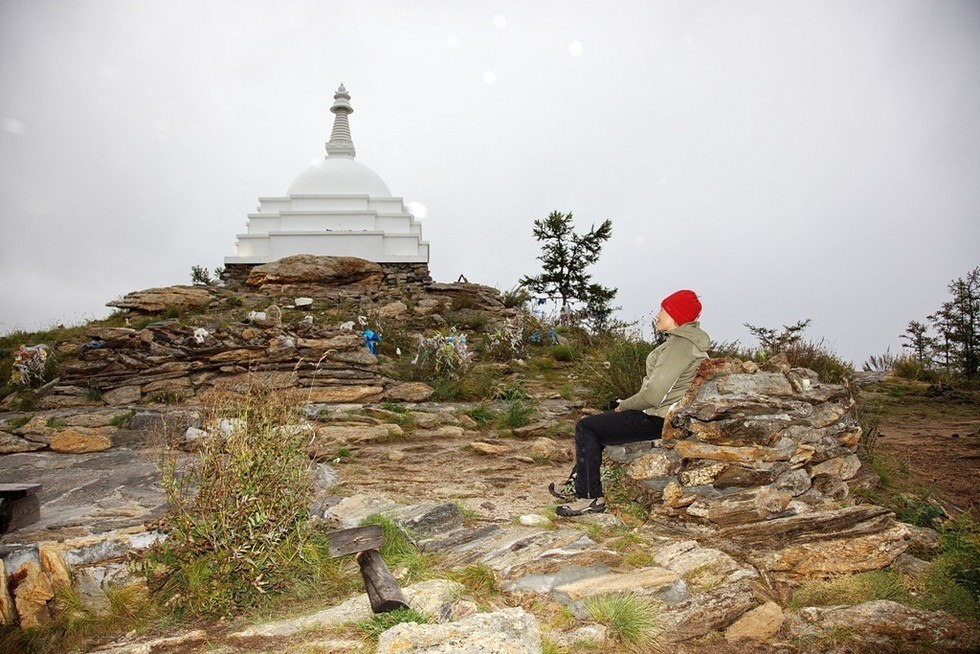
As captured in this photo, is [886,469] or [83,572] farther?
[886,469]

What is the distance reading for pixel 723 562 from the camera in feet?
11.5

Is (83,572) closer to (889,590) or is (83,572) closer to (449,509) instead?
(449,509)

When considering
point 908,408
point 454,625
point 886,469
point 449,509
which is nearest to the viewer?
point 454,625

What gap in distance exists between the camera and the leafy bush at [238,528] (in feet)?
10.5

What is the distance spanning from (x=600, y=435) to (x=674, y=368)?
2.65ft

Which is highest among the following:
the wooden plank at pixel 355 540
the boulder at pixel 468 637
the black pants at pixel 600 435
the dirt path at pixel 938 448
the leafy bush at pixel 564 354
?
the leafy bush at pixel 564 354

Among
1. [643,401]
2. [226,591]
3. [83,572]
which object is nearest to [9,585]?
[83,572]

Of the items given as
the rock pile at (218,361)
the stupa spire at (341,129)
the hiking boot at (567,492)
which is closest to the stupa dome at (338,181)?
the stupa spire at (341,129)

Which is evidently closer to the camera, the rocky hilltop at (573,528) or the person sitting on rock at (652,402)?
the rocky hilltop at (573,528)

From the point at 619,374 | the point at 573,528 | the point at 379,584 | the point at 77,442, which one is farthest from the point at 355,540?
the point at 619,374

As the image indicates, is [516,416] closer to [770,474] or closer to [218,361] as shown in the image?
[770,474]

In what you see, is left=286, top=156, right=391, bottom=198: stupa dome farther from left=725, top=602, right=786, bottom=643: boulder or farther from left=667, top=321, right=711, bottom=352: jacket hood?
left=725, top=602, right=786, bottom=643: boulder

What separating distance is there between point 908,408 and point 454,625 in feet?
36.3

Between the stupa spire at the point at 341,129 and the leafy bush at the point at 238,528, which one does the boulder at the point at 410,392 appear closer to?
the leafy bush at the point at 238,528
